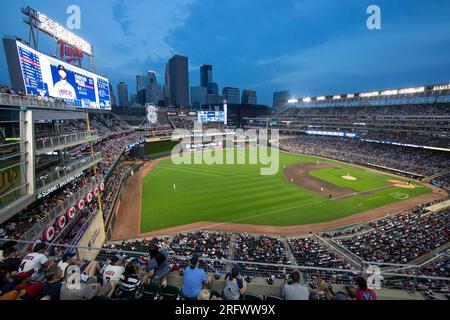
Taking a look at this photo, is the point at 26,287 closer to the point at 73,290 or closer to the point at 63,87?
the point at 73,290

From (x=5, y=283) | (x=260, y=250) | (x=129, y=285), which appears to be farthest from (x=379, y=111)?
(x=5, y=283)

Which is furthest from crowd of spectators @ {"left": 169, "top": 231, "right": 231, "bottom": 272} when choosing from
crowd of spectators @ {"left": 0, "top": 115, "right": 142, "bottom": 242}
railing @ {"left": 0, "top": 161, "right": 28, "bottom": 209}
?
railing @ {"left": 0, "top": 161, "right": 28, "bottom": 209}

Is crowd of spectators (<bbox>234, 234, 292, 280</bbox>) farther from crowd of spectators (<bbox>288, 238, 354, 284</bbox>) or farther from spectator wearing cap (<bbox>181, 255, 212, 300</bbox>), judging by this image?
spectator wearing cap (<bbox>181, 255, 212, 300</bbox>)

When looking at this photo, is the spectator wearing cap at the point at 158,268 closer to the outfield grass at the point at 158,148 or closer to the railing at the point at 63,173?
the railing at the point at 63,173

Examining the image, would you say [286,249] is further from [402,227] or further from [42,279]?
[42,279]
